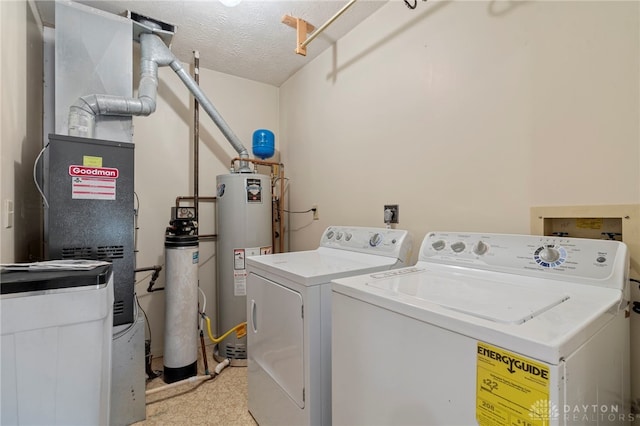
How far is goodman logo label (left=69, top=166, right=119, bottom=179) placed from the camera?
59.9 inches

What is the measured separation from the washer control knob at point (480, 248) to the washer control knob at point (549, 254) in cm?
19

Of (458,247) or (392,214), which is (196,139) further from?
(458,247)

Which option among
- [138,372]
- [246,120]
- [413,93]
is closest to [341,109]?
[413,93]

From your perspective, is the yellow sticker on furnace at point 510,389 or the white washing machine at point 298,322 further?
the white washing machine at point 298,322

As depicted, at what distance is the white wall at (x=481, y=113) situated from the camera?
43.3 inches

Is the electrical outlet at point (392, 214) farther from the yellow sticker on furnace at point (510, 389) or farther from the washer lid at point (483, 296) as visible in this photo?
the yellow sticker on furnace at point (510, 389)

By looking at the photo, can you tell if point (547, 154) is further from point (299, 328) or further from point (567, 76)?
point (299, 328)

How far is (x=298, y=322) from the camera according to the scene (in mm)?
1278

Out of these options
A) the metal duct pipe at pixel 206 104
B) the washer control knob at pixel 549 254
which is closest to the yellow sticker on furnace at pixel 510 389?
the washer control knob at pixel 549 254

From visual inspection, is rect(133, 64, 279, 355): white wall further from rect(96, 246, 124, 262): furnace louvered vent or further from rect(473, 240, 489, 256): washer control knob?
rect(473, 240, 489, 256): washer control knob

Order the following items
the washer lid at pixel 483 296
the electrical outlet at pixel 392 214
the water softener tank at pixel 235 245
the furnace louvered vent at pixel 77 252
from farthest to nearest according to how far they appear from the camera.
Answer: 1. the water softener tank at pixel 235 245
2. the electrical outlet at pixel 392 214
3. the furnace louvered vent at pixel 77 252
4. the washer lid at pixel 483 296

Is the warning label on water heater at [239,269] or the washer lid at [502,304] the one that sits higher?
the washer lid at [502,304]

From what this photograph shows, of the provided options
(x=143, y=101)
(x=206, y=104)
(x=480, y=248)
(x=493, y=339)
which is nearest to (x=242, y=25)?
(x=206, y=104)

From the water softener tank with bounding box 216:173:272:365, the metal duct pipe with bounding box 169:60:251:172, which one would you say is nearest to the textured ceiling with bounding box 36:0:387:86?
the metal duct pipe with bounding box 169:60:251:172
